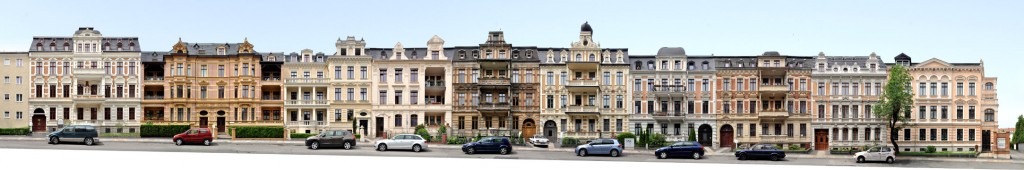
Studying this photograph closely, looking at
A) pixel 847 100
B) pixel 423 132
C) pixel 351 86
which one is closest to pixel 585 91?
pixel 423 132

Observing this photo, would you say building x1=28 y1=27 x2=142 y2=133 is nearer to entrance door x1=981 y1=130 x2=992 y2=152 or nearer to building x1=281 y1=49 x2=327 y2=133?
building x1=281 y1=49 x2=327 y2=133

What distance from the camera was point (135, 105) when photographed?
87.6 meters

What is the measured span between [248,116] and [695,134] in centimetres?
3627

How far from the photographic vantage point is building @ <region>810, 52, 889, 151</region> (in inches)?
3378

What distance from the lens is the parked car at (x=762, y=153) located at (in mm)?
68500

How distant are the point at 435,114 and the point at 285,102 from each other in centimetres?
1227

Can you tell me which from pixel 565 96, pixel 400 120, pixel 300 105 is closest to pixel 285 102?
pixel 300 105

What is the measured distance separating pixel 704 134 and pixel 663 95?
15.4 feet

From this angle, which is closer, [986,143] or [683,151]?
[683,151]

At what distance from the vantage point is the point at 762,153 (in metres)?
68.6

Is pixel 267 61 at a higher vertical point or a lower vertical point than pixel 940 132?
higher

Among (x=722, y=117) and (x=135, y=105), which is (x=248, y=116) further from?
(x=722, y=117)

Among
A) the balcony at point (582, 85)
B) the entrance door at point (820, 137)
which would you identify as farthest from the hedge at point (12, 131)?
the entrance door at point (820, 137)

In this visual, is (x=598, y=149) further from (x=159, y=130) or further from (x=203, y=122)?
(x=203, y=122)
